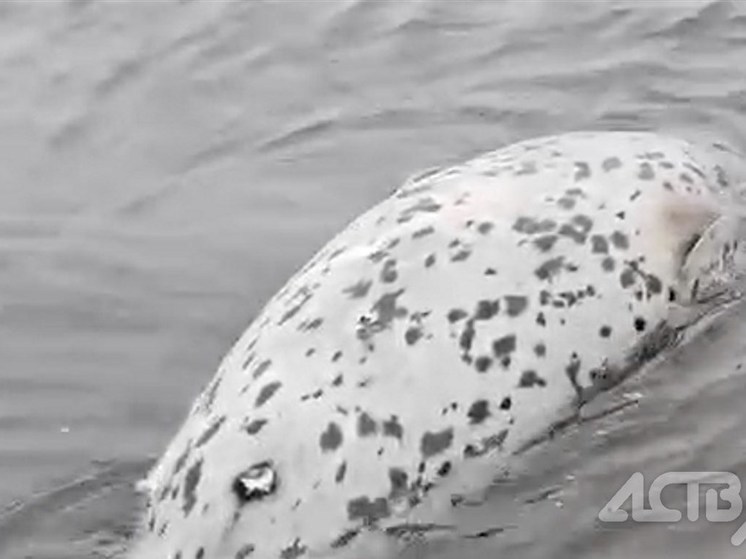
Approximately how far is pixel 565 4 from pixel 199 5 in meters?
2.09

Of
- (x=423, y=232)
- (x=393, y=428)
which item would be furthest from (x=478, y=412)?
(x=423, y=232)

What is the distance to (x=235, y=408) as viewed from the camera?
4.70 meters

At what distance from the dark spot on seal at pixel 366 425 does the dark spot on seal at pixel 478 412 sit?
285mm

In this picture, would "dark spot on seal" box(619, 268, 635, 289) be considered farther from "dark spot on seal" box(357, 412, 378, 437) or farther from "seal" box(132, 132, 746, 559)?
"dark spot on seal" box(357, 412, 378, 437)

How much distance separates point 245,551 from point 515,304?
1.10 m

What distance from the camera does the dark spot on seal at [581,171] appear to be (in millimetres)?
5363

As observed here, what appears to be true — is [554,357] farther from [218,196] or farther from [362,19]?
[362,19]

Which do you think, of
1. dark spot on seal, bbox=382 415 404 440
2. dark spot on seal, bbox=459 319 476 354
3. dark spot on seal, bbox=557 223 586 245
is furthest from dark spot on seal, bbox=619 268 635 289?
dark spot on seal, bbox=382 415 404 440

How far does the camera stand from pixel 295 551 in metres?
4.49

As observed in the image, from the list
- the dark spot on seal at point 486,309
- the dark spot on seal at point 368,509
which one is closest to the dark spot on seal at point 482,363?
the dark spot on seal at point 486,309

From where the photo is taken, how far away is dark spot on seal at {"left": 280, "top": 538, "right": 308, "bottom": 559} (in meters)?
4.48

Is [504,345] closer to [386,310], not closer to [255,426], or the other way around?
[386,310]

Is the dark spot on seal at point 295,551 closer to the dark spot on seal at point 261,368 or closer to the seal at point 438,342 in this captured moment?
the seal at point 438,342

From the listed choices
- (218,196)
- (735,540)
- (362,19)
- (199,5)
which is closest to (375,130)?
(218,196)
